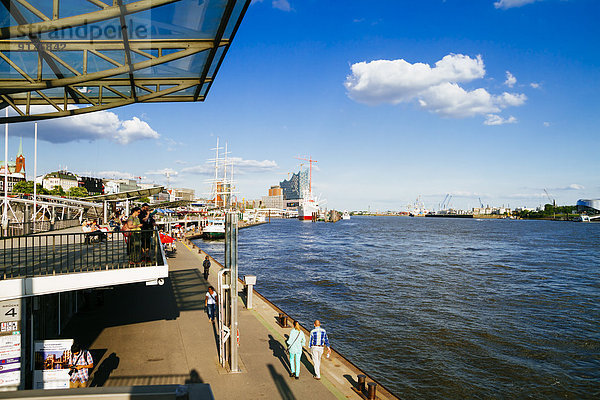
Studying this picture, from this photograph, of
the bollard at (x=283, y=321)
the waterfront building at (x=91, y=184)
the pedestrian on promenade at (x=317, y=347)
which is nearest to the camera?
the pedestrian on promenade at (x=317, y=347)

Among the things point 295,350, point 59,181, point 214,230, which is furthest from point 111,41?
point 59,181

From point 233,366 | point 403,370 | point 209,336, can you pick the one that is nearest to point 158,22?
point 233,366

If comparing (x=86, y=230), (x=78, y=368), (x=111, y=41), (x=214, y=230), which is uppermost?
(x=111, y=41)

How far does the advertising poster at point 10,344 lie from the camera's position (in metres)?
8.33

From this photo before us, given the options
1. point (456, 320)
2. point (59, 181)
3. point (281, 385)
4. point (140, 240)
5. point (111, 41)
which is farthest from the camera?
point (59, 181)

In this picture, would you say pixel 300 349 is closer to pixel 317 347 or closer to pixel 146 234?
pixel 317 347

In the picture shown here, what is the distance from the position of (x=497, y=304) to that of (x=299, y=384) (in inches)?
789

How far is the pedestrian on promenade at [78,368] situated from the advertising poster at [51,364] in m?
0.09

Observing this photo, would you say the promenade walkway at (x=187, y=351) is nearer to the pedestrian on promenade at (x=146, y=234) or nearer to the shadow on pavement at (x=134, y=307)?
the shadow on pavement at (x=134, y=307)

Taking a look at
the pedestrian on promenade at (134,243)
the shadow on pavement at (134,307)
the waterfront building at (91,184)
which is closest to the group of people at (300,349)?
the pedestrian on promenade at (134,243)

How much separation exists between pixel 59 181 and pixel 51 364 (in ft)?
541

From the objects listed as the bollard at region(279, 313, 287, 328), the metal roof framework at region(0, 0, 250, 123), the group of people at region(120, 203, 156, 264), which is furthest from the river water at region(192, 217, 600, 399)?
the metal roof framework at region(0, 0, 250, 123)

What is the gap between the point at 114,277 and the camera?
9938mm

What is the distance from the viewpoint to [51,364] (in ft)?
30.0
